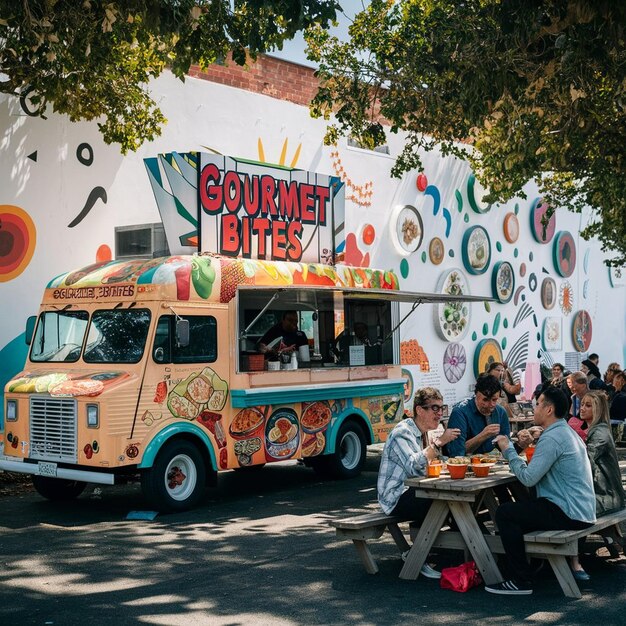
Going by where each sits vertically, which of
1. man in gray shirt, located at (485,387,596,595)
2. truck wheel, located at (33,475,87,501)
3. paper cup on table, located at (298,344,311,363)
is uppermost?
paper cup on table, located at (298,344,311,363)

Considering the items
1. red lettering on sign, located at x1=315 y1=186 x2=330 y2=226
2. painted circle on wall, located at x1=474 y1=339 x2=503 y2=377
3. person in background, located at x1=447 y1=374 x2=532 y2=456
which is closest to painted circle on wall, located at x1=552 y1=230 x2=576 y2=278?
painted circle on wall, located at x1=474 y1=339 x2=503 y2=377

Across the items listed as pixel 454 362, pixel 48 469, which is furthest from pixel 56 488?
pixel 454 362

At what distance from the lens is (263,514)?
11.3 meters

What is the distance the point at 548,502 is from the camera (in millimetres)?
7465

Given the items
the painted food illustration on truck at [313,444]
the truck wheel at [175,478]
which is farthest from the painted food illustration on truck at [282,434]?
the truck wheel at [175,478]

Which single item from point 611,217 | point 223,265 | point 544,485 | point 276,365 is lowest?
point 544,485

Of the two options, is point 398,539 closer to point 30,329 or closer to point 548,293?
point 30,329

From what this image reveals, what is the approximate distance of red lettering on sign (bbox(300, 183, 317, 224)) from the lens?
46.6 feet

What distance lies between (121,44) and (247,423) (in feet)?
18.2

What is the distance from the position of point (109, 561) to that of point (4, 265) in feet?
22.9

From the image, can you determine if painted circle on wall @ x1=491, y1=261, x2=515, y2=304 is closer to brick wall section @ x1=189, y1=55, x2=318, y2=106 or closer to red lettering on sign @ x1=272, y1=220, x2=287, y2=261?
brick wall section @ x1=189, y1=55, x2=318, y2=106

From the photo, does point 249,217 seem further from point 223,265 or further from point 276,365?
point 276,365

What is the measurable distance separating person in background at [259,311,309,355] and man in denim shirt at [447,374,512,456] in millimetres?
3998

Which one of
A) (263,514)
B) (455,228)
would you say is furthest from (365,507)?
(455,228)
